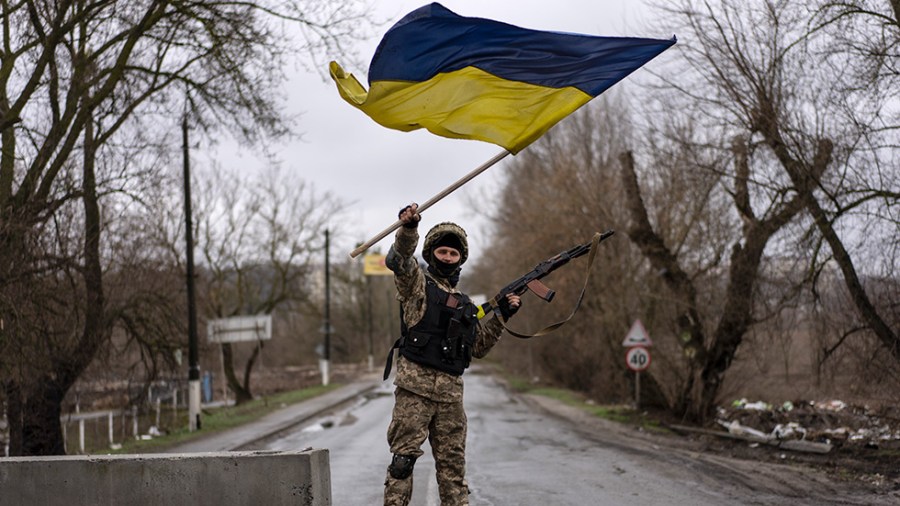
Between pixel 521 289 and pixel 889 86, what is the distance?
754cm

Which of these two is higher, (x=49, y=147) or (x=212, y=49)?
(x=212, y=49)

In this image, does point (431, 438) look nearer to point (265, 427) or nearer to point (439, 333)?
point (439, 333)

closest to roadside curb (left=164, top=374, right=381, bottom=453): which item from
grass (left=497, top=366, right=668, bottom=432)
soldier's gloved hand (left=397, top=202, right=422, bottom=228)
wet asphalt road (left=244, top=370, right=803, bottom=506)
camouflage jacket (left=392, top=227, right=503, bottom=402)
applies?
wet asphalt road (left=244, top=370, right=803, bottom=506)

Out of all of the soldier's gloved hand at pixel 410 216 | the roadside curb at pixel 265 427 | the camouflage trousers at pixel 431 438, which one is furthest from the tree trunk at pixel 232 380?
the soldier's gloved hand at pixel 410 216

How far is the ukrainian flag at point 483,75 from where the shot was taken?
297 inches

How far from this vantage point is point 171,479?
20.3 ft

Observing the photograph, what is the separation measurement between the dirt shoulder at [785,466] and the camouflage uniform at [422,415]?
4.46 meters

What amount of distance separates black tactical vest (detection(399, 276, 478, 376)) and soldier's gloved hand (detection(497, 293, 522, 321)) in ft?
0.79

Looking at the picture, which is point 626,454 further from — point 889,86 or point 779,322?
point 889,86

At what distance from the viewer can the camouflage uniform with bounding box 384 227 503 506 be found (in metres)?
6.20

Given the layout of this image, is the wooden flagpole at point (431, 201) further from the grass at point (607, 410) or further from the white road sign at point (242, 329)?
the white road sign at point (242, 329)

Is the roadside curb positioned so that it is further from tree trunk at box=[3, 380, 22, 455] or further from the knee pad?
the knee pad

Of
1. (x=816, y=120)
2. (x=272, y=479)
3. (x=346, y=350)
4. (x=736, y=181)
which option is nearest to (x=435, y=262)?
(x=272, y=479)

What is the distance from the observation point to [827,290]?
14.4m
